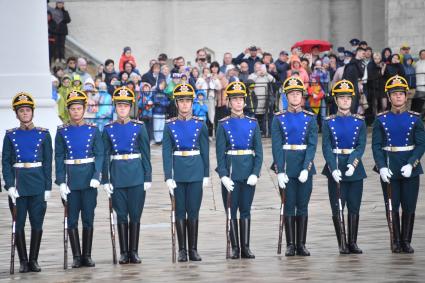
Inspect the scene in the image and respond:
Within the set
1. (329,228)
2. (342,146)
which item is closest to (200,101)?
(329,228)

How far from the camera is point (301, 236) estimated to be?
15.1 meters

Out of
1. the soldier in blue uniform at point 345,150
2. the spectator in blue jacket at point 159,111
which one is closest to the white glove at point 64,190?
the soldier in blue uniform at point 345,150

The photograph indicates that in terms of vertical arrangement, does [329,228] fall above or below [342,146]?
below

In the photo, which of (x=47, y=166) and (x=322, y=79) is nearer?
(x=47, y=166)

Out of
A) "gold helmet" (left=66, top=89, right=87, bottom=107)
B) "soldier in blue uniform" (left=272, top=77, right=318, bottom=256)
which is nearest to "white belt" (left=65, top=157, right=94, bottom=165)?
"gold helmet" (left=66, top=89, right=87, bottom=107)

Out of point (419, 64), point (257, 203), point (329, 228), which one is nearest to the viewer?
point (329, 228)

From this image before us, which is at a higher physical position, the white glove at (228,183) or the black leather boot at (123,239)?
the white glove at (228,183)

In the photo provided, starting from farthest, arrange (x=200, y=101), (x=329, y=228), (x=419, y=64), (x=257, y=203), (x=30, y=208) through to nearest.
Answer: (x=419, y=64) → (x=200, y=101) → (x=257, y=203) → (x=329, y=228) → (x=30, y=208)

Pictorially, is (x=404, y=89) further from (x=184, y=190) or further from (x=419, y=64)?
(x=419, y=64)

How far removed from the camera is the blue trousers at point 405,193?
1526cm

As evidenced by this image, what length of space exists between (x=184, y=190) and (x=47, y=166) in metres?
1.43

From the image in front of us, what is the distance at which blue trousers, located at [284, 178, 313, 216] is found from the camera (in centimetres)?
1520

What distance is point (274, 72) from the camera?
28578mm

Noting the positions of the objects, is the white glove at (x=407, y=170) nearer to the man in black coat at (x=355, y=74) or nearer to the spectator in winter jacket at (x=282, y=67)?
the man in black coat at (x=355, y=74)
